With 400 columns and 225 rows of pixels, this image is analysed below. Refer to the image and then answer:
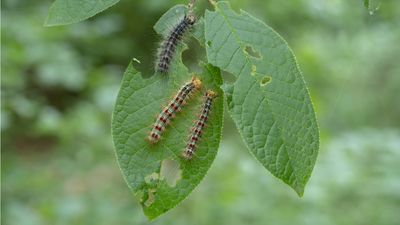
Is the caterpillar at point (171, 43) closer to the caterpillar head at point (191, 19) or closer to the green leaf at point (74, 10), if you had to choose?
the caterpillar head at point (191, 19)

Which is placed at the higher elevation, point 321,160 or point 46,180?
point 321,160

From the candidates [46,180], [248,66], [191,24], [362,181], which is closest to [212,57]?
[248,66]

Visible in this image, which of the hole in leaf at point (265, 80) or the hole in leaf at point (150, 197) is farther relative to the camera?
the hole in leaf at point (150, 197)

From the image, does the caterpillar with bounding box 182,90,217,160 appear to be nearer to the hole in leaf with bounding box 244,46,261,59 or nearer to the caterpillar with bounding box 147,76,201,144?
the caterpillar with bounding box 147,76,201,144

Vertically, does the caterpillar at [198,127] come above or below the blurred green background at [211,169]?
above

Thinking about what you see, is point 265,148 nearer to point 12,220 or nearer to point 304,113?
point 304,113

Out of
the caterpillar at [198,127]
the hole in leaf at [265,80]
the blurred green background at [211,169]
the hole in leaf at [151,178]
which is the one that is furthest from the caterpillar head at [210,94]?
the blurred green background at [211,169]
